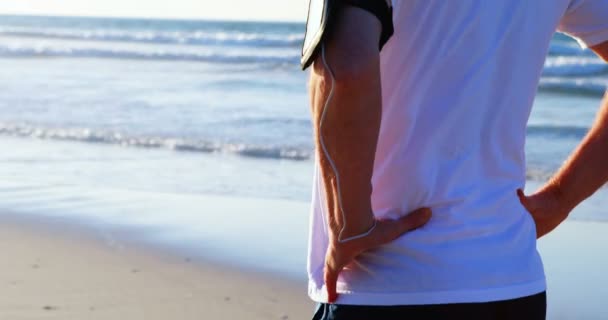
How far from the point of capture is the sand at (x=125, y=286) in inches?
192

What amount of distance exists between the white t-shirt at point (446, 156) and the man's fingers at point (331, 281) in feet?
0.04

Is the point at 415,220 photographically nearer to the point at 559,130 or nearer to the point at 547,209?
the point at 547,209

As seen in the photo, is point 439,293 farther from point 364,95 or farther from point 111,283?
point 111,283

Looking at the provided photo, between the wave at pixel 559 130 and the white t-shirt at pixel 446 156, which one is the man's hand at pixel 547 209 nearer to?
the white t-shirt at pixel 446 156

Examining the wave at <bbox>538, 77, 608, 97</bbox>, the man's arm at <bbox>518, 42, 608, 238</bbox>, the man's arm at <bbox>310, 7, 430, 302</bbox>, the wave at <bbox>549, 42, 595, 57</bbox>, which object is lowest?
the wave at <bbox>549, 42, 595, 57</bbox>

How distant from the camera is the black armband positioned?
1400mm

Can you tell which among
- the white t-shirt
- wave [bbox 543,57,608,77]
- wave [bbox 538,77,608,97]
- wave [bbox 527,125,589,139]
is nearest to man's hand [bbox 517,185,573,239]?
the white t-shirt

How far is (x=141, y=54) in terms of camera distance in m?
26.1

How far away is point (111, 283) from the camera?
5.33 m

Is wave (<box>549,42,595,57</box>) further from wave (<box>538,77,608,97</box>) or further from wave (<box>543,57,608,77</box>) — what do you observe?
wave (<box>538,77,608,97</box>)

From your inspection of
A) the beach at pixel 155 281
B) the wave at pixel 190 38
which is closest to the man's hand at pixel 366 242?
the beach at pixel 155 281

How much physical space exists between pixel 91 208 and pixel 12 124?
535 cm

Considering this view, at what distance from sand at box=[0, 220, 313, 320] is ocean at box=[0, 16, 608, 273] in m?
0.31

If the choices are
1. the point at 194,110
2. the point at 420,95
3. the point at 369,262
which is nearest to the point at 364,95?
the point at 420,95
